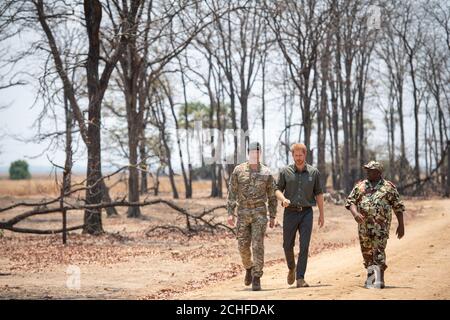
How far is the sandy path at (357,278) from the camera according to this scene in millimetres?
8956

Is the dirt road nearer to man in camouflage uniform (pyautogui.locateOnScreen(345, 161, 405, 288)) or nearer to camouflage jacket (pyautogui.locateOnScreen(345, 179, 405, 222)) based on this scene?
man in camouflage uniform (pyautogui.locateOnScreen(345, 161, 405, 288))

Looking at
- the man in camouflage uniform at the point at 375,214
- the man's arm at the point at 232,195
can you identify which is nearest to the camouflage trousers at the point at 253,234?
the man's arm at the point at 232,195

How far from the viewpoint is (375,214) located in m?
9.68

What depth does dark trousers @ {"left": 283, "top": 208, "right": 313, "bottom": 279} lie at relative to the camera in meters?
10.0

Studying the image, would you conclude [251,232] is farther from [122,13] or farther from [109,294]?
[122,13]

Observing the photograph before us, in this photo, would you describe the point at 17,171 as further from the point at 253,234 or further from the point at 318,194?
the point at 318,194

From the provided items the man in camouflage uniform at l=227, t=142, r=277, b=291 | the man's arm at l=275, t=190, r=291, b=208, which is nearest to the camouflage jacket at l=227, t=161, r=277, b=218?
the man in camouflage uniform at l=227, t=142, r=277, b=291

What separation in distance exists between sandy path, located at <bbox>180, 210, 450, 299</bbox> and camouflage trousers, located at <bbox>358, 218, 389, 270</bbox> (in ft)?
1.30

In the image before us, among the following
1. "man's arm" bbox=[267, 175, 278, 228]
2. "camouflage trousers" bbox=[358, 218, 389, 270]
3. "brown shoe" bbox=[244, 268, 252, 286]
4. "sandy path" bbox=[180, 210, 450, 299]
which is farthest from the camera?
"brown shoe" bbox=[244, 268, 252, 286]

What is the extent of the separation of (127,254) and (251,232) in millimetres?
6592

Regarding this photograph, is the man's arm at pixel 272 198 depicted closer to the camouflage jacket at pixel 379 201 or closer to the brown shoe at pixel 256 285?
the brown shoe at pixel 256 285

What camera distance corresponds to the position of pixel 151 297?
1021 centimetres

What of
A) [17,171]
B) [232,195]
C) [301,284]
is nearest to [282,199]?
[232,195]
